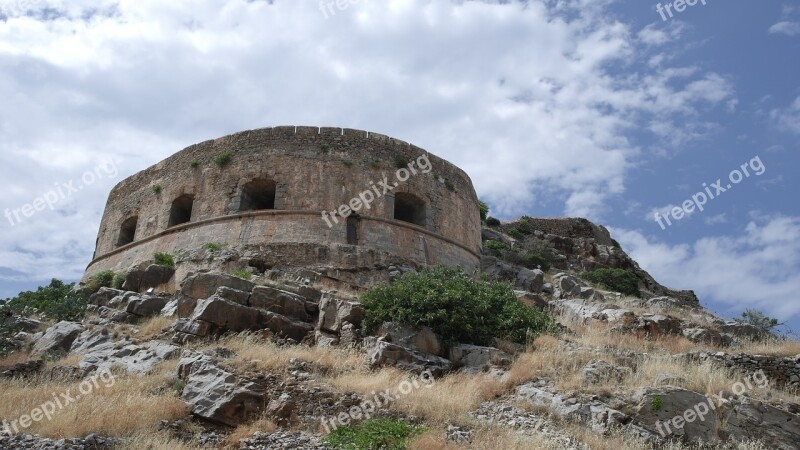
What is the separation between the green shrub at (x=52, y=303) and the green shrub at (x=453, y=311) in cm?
558

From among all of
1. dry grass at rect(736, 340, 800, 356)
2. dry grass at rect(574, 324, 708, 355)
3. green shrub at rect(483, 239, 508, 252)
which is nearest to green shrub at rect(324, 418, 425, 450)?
dry grass at rect(574, 324, 708, 355)

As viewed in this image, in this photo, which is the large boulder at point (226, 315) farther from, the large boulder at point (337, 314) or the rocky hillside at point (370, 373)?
the large boulder at point (337, 314)

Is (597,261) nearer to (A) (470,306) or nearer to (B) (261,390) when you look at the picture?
(A) (470,306)

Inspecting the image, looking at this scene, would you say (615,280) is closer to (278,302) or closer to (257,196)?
(257,196)

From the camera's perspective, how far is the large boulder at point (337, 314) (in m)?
11.5

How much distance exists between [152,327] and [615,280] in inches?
610

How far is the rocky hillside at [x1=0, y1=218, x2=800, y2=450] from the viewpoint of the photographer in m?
7.55

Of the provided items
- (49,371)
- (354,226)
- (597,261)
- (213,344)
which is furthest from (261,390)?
(597,261)

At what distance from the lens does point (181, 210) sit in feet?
59.6

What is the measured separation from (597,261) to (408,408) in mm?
18947

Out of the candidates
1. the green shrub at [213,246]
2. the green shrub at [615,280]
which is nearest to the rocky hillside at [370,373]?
the green shrub at [213,246]

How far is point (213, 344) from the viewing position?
33.5ft

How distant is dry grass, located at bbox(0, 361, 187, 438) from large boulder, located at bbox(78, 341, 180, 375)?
13.1 inches

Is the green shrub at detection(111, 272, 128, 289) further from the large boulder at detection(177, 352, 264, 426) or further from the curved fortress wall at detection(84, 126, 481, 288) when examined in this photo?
the large boulder at detection(177, 352, 264, 426)
